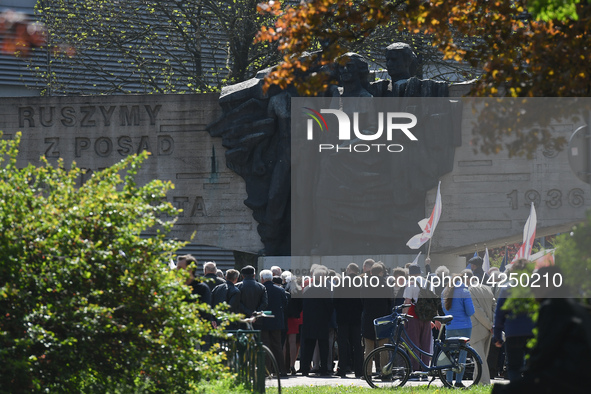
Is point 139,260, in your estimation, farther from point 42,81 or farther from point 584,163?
point 42,81

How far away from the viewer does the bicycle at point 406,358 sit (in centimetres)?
1236

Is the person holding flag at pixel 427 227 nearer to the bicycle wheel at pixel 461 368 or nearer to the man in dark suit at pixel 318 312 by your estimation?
the man in dark suit at pixel 318 312

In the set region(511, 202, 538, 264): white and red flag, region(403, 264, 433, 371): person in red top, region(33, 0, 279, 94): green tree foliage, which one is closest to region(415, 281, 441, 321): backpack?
region(403, 264, 433, 371): person in red top

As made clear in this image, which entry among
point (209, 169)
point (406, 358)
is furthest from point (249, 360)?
point (209, 169)

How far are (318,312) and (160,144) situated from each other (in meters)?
8.46

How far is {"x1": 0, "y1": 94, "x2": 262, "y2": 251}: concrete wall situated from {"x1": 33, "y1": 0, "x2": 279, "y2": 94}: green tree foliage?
12.0 ft

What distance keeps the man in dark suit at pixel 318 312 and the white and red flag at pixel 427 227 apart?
5264 millimetres

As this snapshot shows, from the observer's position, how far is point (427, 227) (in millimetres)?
20062

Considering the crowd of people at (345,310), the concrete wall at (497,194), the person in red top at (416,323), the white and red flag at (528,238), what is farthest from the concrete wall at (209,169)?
the person in red top at (416,323)

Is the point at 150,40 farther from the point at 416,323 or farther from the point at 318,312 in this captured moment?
the point at 416,323

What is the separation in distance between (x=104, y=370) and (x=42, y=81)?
24.4 meters

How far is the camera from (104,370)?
23.0 ft

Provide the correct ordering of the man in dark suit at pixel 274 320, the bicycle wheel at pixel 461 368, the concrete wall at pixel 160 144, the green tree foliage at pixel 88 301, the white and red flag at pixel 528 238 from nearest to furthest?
the green tree foliage at pixel 88 301, the bicycle wheel at pixel 461 368, the man in dark suit at pixel 274 320, the white and red flag at pixel 528 238, the concrete wall at pixel 160 144

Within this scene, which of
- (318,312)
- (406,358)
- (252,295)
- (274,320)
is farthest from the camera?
(318,312)
